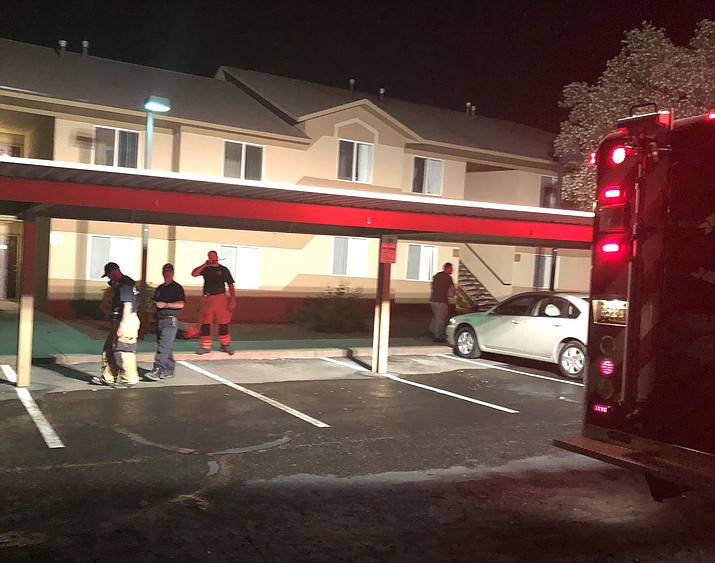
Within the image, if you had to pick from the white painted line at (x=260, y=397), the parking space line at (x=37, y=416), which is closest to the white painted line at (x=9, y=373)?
the parking space line at (x=37, y=416)

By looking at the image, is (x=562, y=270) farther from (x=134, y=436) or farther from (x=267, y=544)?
(x=267, y=544)

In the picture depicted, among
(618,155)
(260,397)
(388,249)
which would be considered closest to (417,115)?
(388,249)

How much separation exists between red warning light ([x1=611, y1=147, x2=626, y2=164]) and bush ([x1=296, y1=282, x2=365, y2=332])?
13916mm

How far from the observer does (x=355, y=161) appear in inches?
958

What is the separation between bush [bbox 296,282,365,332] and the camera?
19016mm

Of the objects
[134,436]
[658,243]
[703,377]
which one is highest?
[658,243]

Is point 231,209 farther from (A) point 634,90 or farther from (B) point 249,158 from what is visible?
(A) point 634,90

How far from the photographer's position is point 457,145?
26.0 m

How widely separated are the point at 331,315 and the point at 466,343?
17.1ft

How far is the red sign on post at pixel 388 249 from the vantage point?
12172mm

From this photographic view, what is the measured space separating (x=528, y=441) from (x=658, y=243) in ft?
12.2

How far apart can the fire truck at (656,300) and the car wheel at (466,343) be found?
921 centimetres

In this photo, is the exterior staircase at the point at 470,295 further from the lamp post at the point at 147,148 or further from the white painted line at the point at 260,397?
the white painted line at the point at 260,397

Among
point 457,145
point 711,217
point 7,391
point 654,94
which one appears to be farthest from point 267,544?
point 457,145
